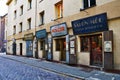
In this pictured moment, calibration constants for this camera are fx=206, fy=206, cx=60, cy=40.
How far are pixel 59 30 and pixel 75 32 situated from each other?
2.60 metres

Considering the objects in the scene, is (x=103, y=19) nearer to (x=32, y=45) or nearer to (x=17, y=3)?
(x=32, y=45)

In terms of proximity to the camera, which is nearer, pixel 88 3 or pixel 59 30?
pixel 88 3

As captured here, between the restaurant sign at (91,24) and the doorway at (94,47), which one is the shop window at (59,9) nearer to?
the restaurant sign at (91,24)

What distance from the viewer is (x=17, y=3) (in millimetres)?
32156

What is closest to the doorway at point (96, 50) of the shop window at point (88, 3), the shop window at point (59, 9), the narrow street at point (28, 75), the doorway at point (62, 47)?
the shop window at point (88, 3)


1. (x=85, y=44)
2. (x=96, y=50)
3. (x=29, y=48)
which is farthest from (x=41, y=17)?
(x=96, y=50)

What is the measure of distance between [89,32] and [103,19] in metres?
1.72

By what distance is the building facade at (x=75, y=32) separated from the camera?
1165 centimetres

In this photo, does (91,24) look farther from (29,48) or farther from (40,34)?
(29,48)

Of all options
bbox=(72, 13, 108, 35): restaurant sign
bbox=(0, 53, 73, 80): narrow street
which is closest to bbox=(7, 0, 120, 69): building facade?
bbox=(72, 13, 108, 35): restaurant sign

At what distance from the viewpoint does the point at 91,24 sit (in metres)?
13.2

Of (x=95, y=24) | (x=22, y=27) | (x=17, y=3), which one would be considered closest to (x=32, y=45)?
(x=22, y=27)

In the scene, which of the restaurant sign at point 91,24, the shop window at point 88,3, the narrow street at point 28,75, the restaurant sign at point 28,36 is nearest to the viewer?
the narrow street at point 28,75

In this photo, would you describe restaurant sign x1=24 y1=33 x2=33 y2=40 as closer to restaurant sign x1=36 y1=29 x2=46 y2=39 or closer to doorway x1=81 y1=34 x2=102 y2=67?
restaurant sign x1=36 y1=29 x2=46 y2=39
